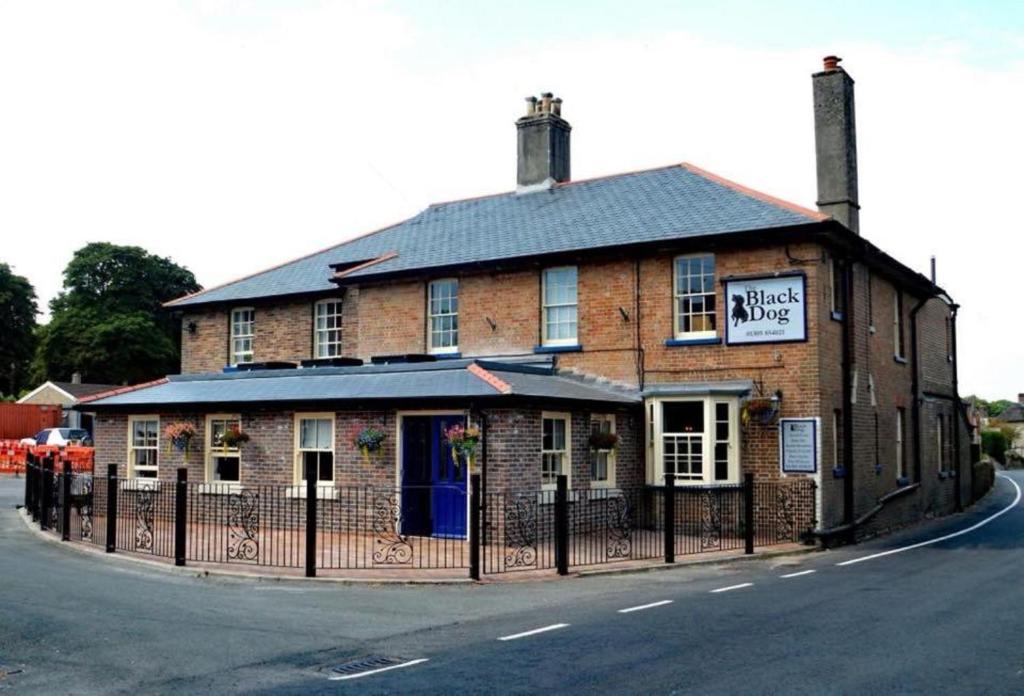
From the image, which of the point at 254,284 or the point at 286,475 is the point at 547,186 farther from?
the point at 286,475

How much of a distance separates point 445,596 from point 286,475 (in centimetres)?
883

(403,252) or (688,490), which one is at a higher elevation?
(403,252)

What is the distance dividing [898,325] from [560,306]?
385 inches

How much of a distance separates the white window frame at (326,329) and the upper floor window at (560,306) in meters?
6.88

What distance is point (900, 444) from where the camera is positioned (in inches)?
1011

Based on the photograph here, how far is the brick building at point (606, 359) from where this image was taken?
1952 cm

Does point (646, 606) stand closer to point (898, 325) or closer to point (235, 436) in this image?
point (235, 436)

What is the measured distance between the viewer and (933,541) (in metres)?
20.0

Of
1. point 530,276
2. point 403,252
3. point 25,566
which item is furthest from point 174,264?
point 25,566

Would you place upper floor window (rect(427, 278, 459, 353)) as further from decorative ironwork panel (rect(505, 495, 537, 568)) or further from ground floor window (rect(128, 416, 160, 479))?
decorative ironwork panel (rect(505, 495, 537, 568))

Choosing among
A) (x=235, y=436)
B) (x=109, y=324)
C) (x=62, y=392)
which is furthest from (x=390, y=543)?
(x=109, y=324)

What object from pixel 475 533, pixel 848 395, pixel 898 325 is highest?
pixel 898 325

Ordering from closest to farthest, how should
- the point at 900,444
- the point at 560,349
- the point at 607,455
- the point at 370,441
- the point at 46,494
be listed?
the point at 370,441
the point at 46,494
the point at 607,455
the point at 560,349
the point at 900,444

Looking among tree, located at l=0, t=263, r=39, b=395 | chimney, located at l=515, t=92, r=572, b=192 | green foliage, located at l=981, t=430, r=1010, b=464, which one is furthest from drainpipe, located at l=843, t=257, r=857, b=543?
tree, located at l=0, t=263, r=39, b=395
